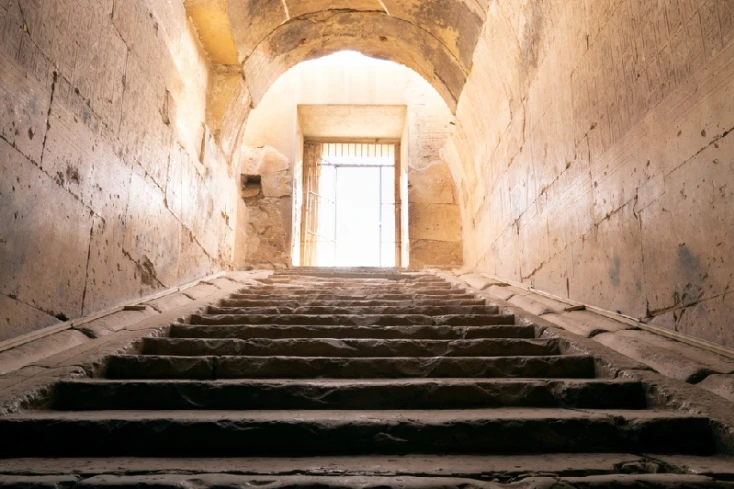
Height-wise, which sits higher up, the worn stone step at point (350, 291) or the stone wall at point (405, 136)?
the stone wall at point (405, 136)

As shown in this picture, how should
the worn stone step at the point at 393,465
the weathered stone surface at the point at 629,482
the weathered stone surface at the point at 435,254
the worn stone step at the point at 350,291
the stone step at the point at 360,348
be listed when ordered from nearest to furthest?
the weathered stone surface at the point at 629,482 → the worn stone step at the point at 393,465 → the stone step at the point at 360,348 → the worn stone step at the point at 350,291 → the weathered stone surface at the point at 435,254

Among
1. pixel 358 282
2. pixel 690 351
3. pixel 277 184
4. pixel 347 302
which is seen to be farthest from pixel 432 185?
pixel 690 351

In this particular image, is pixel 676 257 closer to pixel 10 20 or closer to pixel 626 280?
pixel 626 280

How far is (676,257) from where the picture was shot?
2666 millimetres

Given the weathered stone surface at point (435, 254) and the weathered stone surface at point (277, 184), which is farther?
the weathered stone surface at point (277, 184)

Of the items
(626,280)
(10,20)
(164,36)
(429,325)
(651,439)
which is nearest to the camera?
(651,439)

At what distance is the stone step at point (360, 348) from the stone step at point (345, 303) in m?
1.28

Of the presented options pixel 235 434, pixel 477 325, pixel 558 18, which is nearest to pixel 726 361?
pixel 477 325

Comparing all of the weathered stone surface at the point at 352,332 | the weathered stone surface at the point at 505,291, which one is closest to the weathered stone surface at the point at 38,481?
the weathered stone surface at the point at 352,332

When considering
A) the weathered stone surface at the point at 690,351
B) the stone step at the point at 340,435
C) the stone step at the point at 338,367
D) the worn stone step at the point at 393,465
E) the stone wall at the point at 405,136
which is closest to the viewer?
the worn stone step at the point at 393,465

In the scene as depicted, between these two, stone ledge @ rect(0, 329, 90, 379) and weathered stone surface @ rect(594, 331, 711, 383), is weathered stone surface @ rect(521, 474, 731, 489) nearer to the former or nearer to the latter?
weathered stone surface @ rect(594, 331, 711, 383)

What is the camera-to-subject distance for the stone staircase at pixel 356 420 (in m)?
1.74

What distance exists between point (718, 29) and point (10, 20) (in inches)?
129

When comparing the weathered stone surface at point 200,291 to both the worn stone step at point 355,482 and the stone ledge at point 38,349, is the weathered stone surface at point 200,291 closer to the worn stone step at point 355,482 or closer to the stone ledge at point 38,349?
the stone ledge at point 38,349
